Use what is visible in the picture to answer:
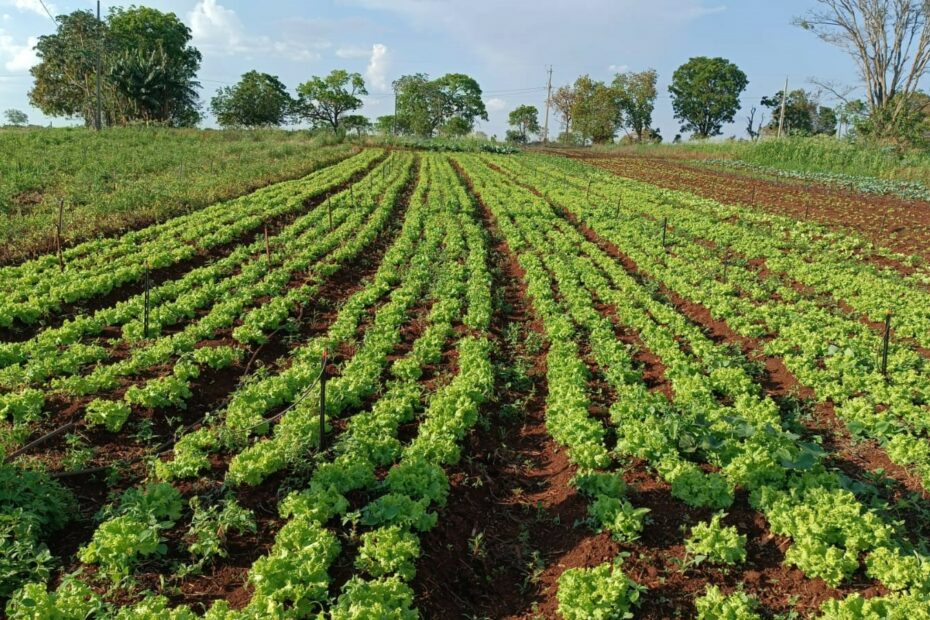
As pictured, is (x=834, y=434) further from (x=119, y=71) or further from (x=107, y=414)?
(x=119, y=71)

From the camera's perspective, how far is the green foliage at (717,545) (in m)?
4.82

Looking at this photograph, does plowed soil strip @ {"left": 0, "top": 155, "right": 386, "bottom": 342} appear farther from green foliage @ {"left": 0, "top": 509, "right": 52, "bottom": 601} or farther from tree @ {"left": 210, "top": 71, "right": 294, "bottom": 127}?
tree @ {"left": 210, "top": 71, "right": 294, "bottom": 127}

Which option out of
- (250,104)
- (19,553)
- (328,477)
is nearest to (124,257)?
(19,553)

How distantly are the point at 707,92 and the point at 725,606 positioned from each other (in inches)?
3951

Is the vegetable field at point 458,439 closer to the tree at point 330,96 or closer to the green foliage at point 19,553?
the green foliage at point 19,553

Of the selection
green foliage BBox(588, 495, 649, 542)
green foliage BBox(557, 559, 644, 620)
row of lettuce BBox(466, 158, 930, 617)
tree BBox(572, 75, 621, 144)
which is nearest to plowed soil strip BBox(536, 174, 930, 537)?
row of lettuce BBox(466, 158, 930, 617)

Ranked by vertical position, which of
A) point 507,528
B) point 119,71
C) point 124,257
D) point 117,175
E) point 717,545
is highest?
point 119,71

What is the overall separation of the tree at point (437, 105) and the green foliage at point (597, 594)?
304 feet

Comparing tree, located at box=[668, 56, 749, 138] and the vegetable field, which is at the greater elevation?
tree, located at box=[668, 56, 749, 138]

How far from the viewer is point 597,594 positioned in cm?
430

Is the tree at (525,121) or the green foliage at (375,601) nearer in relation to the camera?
the green foliage at (375,601)

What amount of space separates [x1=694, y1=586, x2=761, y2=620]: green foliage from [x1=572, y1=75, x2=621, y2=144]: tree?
8393 centimetres

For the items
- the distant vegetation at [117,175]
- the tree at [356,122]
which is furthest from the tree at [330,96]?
the distant vegetation at [117,175]

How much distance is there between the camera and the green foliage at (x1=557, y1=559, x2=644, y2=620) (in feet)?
13.8
